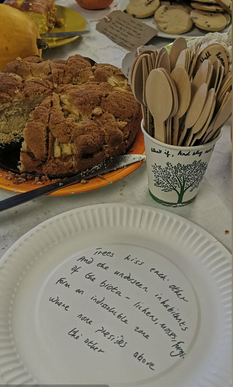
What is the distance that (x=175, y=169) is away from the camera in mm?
588

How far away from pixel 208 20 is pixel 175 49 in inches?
A: 27.5

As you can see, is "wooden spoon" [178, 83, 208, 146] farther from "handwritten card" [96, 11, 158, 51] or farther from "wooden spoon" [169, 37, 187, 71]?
"handwritten card" [96, 11, 158, 51]

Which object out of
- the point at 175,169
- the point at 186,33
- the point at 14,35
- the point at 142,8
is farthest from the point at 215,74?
the point at 142,8

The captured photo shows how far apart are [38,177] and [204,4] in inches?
35.1

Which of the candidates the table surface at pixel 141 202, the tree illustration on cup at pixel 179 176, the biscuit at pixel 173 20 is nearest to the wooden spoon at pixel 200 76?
the tree illustration on cup at pixel 179 176

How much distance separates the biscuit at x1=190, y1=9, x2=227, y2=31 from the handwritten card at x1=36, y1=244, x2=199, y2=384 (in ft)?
2.82

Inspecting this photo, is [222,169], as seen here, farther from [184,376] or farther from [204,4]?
[204,4]

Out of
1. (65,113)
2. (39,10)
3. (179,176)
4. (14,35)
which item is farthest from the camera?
(39,10)

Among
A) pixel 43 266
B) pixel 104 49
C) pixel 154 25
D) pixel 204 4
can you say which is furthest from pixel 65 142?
pixel 204 4

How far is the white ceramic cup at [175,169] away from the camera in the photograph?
56 centimetres

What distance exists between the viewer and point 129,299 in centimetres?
51

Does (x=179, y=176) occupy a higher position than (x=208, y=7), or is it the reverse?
(x=208, y=7)

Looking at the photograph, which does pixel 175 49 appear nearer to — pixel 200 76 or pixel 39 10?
pixel 200 76

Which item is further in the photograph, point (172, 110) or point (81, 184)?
point (81, 184)
